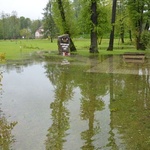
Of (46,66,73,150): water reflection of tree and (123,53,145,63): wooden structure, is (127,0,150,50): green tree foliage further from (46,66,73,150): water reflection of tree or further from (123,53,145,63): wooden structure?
(46,66,73,150): water reflection of tree

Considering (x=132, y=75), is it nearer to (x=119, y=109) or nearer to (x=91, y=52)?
(x=119, y=109)

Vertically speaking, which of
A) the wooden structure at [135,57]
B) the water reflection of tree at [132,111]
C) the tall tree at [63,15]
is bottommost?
the water reflection of tree at [132,111]

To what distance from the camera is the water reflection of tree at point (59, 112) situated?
5.00 m

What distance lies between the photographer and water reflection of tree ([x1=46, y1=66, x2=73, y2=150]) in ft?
16.4

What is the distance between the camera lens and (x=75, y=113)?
6.73 meters

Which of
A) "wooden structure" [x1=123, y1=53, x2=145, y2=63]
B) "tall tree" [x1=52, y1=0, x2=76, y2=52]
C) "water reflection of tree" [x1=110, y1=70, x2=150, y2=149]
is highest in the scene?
"tall tree" [x1=52, y1=0, x2=76, y2=52]

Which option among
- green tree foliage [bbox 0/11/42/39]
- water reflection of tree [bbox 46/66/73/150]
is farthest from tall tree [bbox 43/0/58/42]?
water reflection of tree [bbox 46/66/73/150]

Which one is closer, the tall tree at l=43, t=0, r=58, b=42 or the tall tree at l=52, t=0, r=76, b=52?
the tall tree at l=52, t=0, r=76, b=52

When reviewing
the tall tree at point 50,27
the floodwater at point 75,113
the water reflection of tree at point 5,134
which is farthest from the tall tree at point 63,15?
the tall tree at point 50,27

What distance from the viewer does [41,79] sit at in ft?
38.1

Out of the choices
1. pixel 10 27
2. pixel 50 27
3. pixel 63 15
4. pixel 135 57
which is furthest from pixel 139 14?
pixel 10 27

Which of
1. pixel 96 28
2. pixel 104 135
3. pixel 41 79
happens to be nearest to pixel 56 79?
pixel 41 79

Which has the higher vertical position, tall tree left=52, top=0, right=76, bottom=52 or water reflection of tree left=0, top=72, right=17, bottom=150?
tall tree left=52, top=0, right=76, bottom=52

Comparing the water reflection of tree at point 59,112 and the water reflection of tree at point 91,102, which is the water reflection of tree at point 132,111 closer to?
the water reflection of tree at point 91,102
